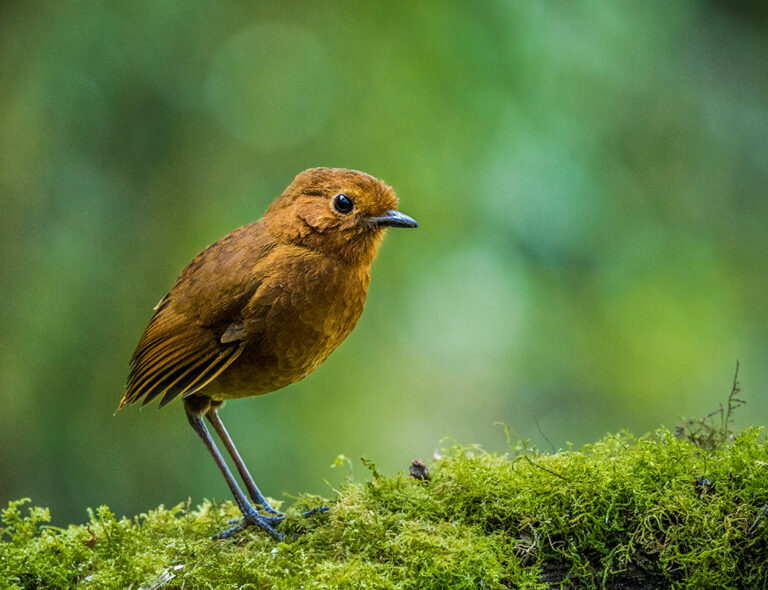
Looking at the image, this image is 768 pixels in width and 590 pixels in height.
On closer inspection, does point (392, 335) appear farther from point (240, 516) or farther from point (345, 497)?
point (345, 497)

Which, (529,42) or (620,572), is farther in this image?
(529,42)

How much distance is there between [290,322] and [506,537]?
126 centimetres

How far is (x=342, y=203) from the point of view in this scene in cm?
344

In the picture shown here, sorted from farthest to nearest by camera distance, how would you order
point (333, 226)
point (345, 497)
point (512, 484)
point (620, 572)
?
point (333, 226)
point (345, 497)
point (512, 484)
point (620, 572)

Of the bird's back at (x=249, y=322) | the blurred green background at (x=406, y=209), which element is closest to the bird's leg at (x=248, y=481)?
the bird's back at (x=249, y=322)

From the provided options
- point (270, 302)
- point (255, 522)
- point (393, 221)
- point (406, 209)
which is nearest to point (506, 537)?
point (255, 522)

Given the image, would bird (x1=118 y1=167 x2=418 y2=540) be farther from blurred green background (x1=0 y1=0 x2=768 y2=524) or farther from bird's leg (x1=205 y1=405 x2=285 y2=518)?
blurred green background (x1=0 y1=0 x2=768 y2=524)

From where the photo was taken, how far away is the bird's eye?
343 cm

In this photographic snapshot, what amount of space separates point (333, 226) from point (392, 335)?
2393 millimetres

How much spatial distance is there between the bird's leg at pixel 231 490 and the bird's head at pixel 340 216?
0.91 m

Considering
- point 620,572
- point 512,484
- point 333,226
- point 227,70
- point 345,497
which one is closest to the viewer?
point 620,572

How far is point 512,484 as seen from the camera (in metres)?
2.67

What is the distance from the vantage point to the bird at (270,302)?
3.22 meters

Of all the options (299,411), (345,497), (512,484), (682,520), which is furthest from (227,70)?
(682,520)
